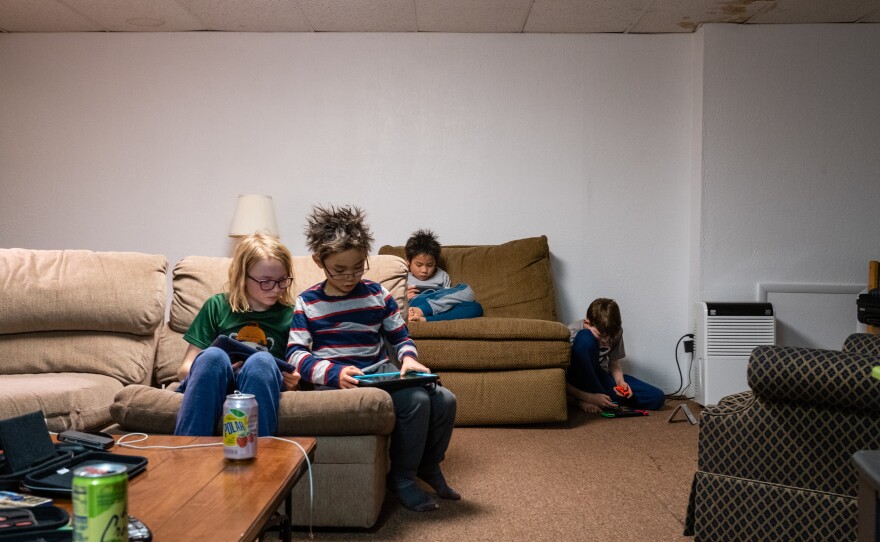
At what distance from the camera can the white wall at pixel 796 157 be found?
4199 mm

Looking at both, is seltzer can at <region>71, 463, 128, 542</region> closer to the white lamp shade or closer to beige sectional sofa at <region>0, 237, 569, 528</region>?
beige sectional sofa at <region>0, 237, 569, 528</region>

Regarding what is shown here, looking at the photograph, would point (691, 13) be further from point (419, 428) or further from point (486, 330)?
point (419, 428)

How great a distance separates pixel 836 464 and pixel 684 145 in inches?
119

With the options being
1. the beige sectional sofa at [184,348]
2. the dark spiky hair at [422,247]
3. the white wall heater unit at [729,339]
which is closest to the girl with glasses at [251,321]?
the beige sectional sofa at [184,348]

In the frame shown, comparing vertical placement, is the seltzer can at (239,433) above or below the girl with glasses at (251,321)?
below

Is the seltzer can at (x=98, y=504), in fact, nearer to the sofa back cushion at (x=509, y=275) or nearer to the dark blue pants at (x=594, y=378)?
the dark blue pants at (x=594, y=378)

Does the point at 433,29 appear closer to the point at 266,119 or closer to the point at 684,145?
the point at 266,119

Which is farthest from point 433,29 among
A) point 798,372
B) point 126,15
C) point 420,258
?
point 798,372

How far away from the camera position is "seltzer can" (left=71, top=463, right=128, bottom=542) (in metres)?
0.86

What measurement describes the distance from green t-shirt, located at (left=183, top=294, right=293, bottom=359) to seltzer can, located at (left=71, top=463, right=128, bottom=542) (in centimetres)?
134

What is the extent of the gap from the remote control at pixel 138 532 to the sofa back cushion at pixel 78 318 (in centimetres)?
155

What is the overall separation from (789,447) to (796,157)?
2.98m

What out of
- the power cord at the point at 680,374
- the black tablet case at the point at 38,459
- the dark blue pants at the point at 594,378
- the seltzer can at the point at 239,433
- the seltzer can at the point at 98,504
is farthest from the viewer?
the power cord at the point at 680,374

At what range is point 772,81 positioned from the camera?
4211mm
